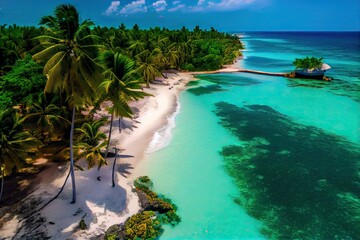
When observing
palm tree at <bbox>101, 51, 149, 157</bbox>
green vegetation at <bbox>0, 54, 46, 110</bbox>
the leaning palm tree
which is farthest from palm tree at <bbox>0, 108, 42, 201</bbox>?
palm tree at <bbox>101, 51, 149, 157</bbox>

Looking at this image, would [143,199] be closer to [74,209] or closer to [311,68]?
[74,209]

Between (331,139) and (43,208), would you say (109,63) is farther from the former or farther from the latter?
(331,139)

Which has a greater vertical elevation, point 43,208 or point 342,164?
point 43,208

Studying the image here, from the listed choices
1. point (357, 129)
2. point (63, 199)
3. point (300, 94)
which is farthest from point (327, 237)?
point (300, 94)

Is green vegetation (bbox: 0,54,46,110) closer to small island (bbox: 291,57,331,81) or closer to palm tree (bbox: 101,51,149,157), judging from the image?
palm tree (bbox: 101,51,149,157)

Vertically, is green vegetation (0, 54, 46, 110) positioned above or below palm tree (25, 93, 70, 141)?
above

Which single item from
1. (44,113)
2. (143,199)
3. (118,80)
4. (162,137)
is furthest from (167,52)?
(143,199)

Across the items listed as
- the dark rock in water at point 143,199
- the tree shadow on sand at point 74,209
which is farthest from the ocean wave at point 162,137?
the tree shadow on sand at point 74,209
